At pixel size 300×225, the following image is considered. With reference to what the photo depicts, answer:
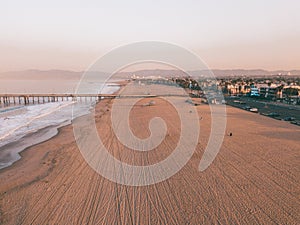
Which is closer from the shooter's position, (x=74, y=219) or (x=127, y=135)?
(x=74, y=219)

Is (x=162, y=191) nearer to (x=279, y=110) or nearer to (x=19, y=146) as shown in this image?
(x=19, y=146)

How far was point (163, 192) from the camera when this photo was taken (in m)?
8.21

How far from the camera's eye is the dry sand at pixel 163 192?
6.80m

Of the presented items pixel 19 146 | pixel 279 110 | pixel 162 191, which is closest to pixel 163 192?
pixel 162 191

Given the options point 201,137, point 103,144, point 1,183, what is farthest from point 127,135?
point 1,183

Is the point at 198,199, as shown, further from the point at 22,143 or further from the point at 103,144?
the point at 22,143

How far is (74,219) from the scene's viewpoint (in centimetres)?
673

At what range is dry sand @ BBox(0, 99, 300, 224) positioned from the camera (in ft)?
22.3

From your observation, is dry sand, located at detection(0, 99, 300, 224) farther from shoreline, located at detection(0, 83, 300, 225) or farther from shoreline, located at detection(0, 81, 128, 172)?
shoreline, located at detection(0, 81, 128, 172)

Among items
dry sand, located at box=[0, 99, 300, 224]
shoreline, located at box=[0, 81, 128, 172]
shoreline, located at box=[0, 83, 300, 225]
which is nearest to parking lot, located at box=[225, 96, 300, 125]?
shoreline, located at box=[0, 83, 300, 225]

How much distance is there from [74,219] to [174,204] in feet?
9.65

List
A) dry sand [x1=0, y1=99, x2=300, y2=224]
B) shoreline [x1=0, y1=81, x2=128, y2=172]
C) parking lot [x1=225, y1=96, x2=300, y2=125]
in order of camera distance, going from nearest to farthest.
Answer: dry sand [x1=0, y1=99, x2=300, y2=224] < shoreline [x1=0, y1=81, x2=128, y2=172] < parking lot [x1=225, y1=96, x2=300, y2=125]

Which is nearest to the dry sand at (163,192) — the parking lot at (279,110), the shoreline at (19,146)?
the shoreline at (19,146)

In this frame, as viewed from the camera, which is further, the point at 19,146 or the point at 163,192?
the point at 19,146
